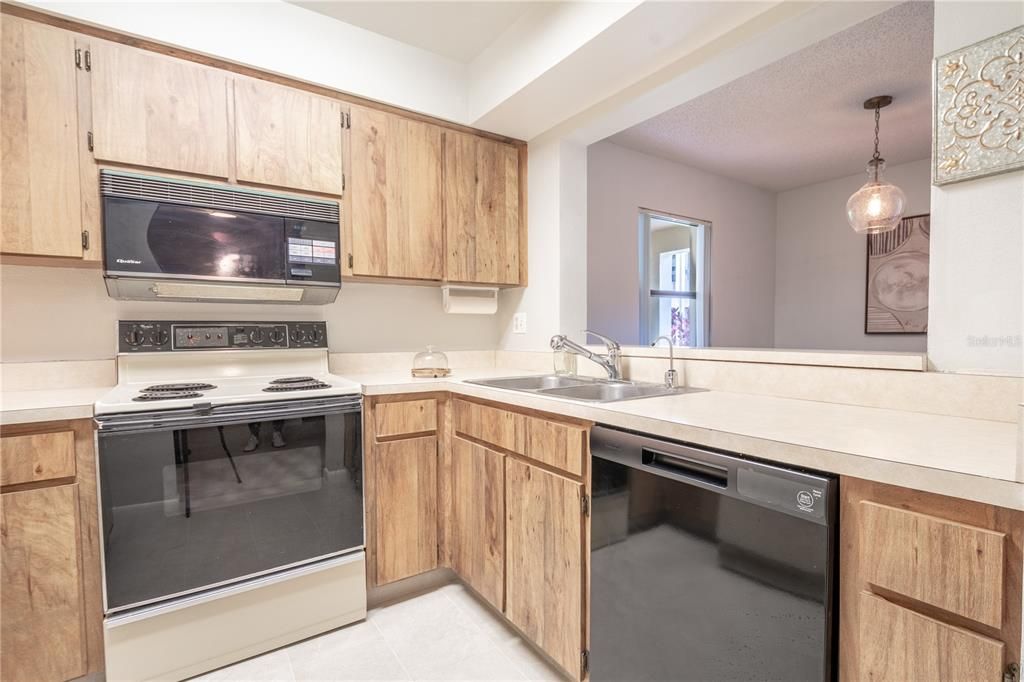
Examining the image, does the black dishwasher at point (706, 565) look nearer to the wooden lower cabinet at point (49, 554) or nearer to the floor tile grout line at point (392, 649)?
the floor tile grout line at point (392, 649)

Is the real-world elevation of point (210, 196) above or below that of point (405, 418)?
above

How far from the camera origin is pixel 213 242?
6.00ft

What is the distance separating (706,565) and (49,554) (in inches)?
72.5

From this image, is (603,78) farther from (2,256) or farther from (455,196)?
(2,256)

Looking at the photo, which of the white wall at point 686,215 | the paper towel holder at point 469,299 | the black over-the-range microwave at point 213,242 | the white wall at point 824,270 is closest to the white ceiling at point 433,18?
the black over-the-range microwave at point 213,242

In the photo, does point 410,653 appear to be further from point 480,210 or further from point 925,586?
point 480,210

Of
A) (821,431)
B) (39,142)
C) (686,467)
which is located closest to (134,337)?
(39,142)

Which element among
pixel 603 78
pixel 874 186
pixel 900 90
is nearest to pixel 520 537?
pixel 603 78

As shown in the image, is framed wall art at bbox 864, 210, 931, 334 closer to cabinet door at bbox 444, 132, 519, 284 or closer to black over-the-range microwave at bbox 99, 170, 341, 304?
cabinet door at bbox 444, 132, 519, 284

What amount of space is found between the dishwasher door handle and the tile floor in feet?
3.05

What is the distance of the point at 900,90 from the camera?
109 inches

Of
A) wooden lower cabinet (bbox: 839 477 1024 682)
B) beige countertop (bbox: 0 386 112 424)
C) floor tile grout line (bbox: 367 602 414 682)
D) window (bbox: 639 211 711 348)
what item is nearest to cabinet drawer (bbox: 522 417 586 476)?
wooden lower cabinet (bbox: 839 477 1024 682)

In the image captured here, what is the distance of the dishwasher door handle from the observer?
102cm

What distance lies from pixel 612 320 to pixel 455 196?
157 centimetres
